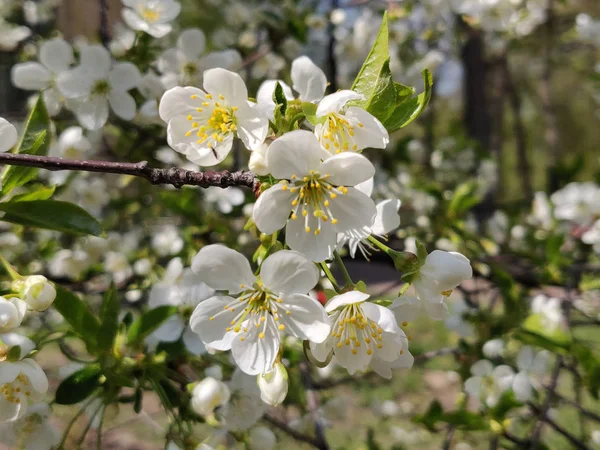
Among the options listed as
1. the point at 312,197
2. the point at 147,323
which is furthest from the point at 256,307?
the point at 147,323

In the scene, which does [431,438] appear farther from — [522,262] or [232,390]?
[232,390]

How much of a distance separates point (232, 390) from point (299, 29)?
1.47 m

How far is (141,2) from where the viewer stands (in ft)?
4.59

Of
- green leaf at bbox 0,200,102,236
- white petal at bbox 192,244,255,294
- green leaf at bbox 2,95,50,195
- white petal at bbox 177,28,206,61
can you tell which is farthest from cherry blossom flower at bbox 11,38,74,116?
white petal at bbox 192,244,255,294

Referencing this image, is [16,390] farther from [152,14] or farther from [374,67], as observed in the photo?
[152,14]

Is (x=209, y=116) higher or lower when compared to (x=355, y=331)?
higher

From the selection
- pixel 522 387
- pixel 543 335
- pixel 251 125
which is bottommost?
pixel 522 387

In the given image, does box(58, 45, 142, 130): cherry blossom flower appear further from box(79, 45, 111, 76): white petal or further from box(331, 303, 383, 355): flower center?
box(331, 303, 383, 355): flower center

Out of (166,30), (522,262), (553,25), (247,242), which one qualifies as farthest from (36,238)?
(553,25)

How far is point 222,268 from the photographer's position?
0.79m

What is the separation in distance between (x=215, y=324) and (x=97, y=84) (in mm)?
852

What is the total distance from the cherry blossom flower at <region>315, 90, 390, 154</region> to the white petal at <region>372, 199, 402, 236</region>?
7.5 inches

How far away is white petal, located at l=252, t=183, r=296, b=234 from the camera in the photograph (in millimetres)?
712

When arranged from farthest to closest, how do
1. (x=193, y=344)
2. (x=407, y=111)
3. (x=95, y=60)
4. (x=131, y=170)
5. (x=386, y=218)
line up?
(x=95, y=60), (x=193, y=344), (x=386, y=218), (x=407, y=111), (x=131, y=170)
